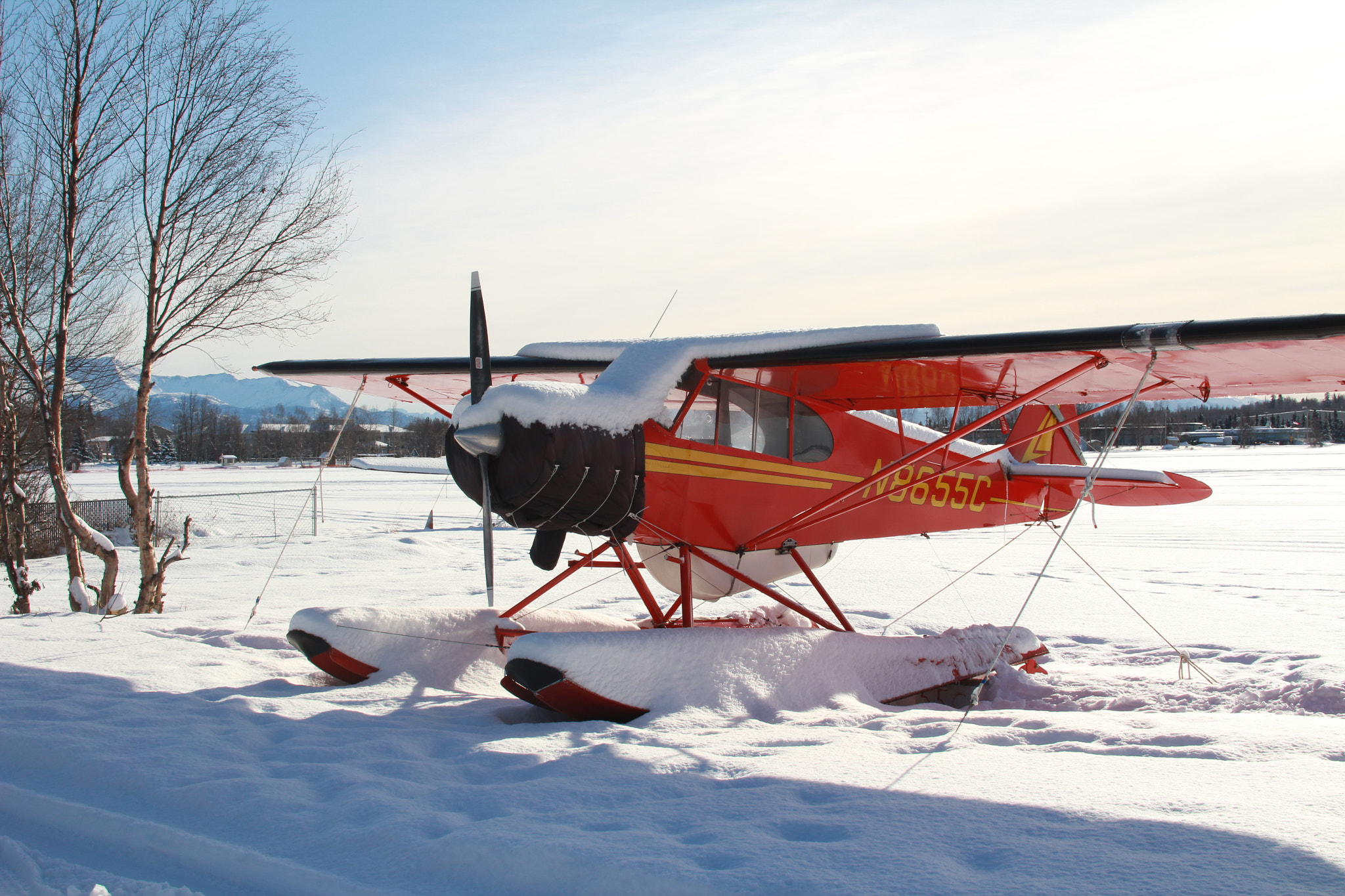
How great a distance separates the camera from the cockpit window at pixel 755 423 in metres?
6.34

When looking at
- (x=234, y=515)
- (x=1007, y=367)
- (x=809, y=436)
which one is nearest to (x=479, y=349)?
(x=809, y=436)

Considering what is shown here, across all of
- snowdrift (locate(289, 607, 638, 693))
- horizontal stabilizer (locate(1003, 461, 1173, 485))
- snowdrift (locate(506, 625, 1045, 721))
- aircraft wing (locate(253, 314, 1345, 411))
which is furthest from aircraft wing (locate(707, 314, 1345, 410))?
snowdrift (locate(289, 607, 638, 693))

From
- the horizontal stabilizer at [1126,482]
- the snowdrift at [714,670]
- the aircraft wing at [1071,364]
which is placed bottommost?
the snowdrift at [714,670]

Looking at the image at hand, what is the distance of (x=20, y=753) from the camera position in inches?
153

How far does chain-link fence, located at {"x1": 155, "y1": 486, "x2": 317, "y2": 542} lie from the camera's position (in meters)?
18.5

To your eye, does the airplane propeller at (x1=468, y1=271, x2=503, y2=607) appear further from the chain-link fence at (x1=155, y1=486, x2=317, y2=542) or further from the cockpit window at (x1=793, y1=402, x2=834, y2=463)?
the chain-link fence at (x1=155, y1=486, x2=317, y2=542)

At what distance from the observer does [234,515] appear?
22.9 m

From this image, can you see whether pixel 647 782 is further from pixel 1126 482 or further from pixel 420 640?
pixel 1126 482

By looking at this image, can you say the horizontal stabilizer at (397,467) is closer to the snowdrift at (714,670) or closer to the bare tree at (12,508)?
the snowdrift at (714,670)

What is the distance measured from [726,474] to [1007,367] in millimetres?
2451

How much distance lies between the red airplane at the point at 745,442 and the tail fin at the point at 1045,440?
2.83 feet

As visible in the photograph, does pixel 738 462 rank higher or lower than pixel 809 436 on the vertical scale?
lower

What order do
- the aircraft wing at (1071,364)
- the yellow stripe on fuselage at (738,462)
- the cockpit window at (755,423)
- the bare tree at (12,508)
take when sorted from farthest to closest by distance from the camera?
the bare tree at (12,508)
the cockpit window at (755,423)
the yellow stripe on fuselage at (738,462)
the aircraft wing at (1071,364)

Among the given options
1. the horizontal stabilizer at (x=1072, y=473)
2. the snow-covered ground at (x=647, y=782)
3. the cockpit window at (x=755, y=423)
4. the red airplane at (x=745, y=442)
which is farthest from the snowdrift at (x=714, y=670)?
the horizontal stabilizer at (x=1072, y=473)
